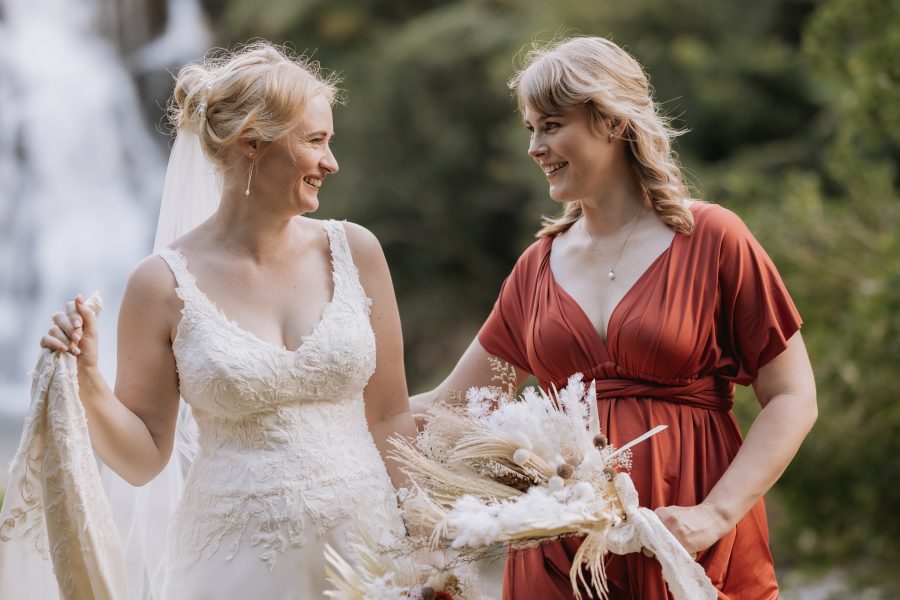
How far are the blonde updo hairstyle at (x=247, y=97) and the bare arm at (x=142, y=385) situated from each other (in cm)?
38

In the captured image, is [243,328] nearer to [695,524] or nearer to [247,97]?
[247,97]

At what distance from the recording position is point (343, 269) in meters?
3.23

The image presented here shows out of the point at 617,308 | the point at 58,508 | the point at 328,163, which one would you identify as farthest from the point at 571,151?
the point at 58,508

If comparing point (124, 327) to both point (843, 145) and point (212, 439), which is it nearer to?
point (212, 439)

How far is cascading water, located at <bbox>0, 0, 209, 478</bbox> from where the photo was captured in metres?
13.1

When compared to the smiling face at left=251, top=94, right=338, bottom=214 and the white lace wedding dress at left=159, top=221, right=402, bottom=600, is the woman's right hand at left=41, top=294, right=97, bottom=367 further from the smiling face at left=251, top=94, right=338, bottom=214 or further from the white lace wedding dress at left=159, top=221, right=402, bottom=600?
the smiling face at left=251, top=94, right=338, bottom=214

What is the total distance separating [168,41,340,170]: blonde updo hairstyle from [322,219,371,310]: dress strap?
1.18 feet

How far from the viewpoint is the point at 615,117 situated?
9.41 ft

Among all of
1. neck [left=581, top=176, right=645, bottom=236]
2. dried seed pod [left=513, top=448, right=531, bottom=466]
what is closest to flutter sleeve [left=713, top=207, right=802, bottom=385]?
neck [left=581, top=176, right=645, bottom=236]

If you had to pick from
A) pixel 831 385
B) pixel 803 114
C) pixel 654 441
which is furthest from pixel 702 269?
pixel 803 114

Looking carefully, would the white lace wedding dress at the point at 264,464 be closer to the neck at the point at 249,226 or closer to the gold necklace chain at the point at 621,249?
the neck at the point at 249,226

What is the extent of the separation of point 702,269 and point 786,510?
18.4 feet

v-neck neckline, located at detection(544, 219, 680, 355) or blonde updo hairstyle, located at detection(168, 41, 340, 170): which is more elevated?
blonde updo hairstyle, located at detection(168, 41, 340, 170)

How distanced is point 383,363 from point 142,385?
65 centimetres
